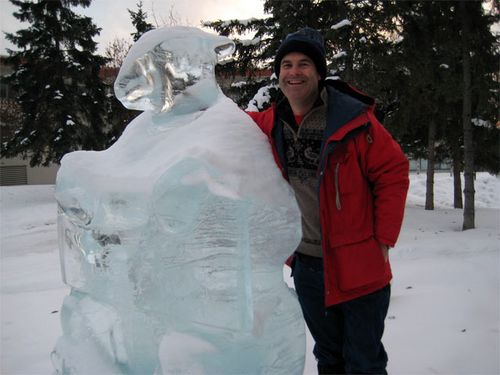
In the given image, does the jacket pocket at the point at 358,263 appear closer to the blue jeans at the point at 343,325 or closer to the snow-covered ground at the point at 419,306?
the blue jeans at the point at 343,325

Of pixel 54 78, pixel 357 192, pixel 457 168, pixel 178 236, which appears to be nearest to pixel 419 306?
pixel 357 192

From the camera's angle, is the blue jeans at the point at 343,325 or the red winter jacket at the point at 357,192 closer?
the red winter jacket at the point at 357,192

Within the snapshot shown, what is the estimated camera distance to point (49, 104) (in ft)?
42.1

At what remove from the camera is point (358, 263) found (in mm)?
1693

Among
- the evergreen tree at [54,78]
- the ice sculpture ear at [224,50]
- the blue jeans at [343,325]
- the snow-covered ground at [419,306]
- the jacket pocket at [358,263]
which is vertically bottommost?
the snow-covered ground at [419,306]

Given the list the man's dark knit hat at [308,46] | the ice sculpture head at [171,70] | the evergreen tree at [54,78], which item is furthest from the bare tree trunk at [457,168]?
the evergreen tree at [54,78]

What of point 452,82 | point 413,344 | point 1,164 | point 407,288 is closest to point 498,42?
point 452,82

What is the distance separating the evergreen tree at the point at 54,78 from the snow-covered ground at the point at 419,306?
271 inches

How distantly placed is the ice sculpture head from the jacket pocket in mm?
865

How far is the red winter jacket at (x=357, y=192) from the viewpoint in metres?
1.67

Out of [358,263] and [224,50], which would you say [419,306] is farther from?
[224,50]

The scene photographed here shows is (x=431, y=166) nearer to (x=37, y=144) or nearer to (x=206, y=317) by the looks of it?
(x=206, y=317)

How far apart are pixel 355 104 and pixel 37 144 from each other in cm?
1384

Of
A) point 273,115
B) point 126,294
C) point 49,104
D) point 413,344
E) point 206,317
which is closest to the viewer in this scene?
point 206,317
